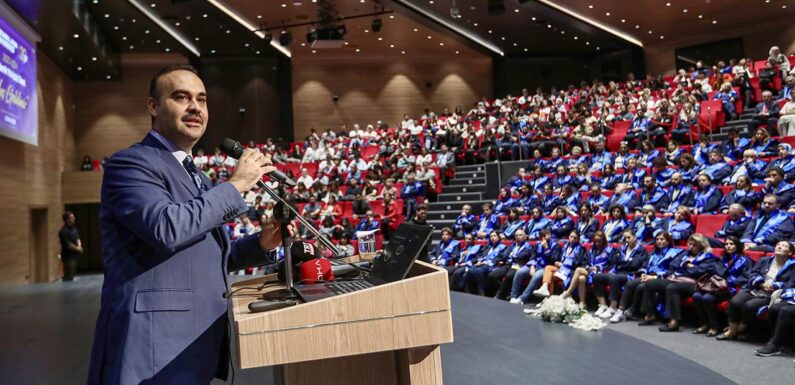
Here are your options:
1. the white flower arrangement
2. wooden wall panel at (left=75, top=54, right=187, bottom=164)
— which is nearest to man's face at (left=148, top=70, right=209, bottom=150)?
the white flower arrangement

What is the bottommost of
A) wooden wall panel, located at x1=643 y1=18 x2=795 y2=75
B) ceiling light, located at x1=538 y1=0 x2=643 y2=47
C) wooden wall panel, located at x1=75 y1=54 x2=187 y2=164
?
wooden wall panel, located at x1=75 y1=54 x2=187 y2=164

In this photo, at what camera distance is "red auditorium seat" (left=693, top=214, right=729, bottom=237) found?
6.66m

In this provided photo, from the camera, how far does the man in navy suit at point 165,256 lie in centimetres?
123

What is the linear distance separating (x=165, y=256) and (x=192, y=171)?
259 millimetres

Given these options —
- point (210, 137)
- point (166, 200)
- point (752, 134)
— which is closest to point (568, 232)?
point (752, 134)

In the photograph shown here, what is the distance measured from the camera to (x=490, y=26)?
17.2 m

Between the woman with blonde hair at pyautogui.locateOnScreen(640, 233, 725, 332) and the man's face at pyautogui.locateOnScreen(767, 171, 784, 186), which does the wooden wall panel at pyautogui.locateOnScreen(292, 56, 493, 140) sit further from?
the woman with blonde hair at pyautogui.locateOnScreen(640, 233, 725, 332)

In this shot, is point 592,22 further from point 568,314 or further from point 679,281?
point 568,314

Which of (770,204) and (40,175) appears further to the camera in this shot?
(40,175)

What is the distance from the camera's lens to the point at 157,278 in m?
1.27

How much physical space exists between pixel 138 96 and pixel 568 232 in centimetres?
1420

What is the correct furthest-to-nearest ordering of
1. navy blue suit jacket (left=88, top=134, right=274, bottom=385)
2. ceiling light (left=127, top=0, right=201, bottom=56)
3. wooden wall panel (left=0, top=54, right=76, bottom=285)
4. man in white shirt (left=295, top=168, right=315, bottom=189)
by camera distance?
man in white shirt (left=295, top=168, right=315, bottom=189)
ceiling light (left=127, top=0, right=201, bottom=56)
wooden wall panel (left=0, top=54, right=76, bottom=285)
navy blue suit jacket (left=88, top=134, right=274, bottom=385)

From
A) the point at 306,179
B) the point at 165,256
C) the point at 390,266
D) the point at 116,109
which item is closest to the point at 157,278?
the point at 165,256

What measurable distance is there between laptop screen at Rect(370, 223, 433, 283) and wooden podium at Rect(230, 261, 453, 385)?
7 cm
